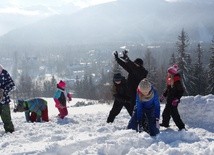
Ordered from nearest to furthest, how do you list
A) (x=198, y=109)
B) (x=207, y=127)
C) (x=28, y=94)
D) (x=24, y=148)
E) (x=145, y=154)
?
(x=145, y=154)
(x=24, y=148)
(x=207, y=127)
(x=198, y=109)
(x=28, y=94)

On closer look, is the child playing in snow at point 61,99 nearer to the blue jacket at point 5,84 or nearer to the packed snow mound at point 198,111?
the blue jacket at point 5,84

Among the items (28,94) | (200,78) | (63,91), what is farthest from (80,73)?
(63,91)

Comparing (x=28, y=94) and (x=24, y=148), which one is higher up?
(x=24, y=148)

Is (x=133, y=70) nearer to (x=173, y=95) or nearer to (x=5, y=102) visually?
(x=173, y=95)

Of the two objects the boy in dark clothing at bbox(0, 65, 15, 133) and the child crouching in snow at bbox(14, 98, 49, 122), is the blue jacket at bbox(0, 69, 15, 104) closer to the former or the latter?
the boy in dark clothing at bbox(0, 65, 15, 133)

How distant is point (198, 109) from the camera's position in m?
11.5

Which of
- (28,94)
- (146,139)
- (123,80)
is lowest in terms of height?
(28,94)

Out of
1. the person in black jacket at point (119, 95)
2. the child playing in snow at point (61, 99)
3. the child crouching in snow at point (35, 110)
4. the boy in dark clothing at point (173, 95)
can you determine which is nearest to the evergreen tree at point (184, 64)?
the child playing in snow at point (61, 99)

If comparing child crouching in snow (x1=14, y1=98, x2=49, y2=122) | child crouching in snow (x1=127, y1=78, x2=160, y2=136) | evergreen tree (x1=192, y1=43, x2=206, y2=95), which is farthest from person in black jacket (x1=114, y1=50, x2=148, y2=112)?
evergreen tree (x1=192, y1=43, x2=206, y2=95)

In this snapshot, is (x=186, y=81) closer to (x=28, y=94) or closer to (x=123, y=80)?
(x=123, y=80)

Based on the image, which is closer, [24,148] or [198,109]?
[24,148]

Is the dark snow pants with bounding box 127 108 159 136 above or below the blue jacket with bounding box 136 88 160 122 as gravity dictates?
below

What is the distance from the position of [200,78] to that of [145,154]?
4211 cm

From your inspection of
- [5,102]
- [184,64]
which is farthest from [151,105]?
[184,64]
